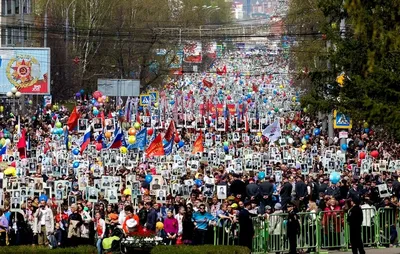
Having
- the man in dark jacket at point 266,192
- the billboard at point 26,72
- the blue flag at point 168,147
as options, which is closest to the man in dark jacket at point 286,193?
the man in dark jacket at point 266,192

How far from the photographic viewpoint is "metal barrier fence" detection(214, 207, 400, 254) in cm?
2581

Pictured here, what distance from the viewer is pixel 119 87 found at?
72625 millimetres

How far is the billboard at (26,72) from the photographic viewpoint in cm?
6406

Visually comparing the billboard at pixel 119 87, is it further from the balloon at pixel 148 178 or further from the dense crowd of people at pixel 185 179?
the balloon at pixel 148 178

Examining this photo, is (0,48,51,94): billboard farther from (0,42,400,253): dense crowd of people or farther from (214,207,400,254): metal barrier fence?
(214,207,400,254): metal barrier fence

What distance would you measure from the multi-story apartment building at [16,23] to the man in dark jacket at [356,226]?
192 ft

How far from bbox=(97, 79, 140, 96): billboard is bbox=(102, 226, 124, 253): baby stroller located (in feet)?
162

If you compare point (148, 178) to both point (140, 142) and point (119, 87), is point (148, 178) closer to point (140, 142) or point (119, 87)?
point (140, 142)

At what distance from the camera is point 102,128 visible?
45094 millimetres

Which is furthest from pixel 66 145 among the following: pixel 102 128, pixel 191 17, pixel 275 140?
pixel 191 17

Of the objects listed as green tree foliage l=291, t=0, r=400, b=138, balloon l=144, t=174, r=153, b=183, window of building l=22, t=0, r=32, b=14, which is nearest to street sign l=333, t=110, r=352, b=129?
green tree foliage l=291, t=0, r=400, b=138

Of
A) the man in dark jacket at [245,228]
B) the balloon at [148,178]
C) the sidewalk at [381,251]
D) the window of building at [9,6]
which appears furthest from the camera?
the window of building at [9,6]

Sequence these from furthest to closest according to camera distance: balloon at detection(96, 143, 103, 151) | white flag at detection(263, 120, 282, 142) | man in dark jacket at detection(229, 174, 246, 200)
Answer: white flag at detection(263, 120, 282, 142) → balloon at detection(96, 143, 103, 151) → man in dark jacket at detection(229, 174, 246, 200)

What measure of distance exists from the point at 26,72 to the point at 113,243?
4184 centimetres
